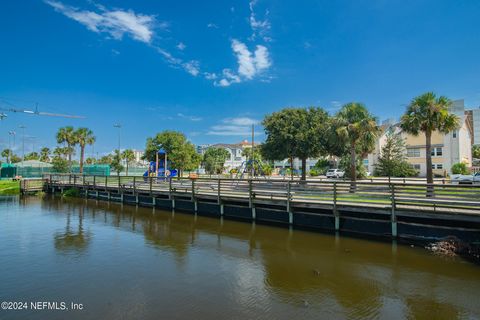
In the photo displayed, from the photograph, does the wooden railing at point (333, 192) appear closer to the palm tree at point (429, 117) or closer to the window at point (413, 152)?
the palm tree at point (429, 117)

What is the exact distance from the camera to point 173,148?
4544cm

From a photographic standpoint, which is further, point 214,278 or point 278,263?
point 278,263

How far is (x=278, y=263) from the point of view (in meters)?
9.19

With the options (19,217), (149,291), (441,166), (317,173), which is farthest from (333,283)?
(317,173)

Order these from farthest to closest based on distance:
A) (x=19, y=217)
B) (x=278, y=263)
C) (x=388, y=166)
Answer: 1. (x=388, y=166)
2. (x=19, y=217)
3. (x=278, y=263)

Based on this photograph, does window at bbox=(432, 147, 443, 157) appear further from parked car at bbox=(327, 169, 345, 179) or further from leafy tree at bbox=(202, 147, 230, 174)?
leafy tree at bbox=(202, 147, 230, 174)

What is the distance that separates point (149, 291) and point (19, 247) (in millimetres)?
7485

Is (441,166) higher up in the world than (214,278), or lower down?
higher up

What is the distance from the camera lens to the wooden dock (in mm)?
10242

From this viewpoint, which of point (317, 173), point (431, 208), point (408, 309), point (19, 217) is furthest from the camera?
point (317, 173)

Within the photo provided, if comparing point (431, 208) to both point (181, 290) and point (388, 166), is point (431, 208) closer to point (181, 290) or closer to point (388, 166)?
point (181, 290)

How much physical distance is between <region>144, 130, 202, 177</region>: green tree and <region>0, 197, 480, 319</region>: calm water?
31784mm

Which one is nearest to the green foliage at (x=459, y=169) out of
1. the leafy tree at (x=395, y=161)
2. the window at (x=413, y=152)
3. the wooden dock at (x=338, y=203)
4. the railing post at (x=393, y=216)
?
the leafy tree at (x=395, y=161)

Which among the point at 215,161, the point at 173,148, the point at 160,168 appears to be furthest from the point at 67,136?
the point at 215,161
